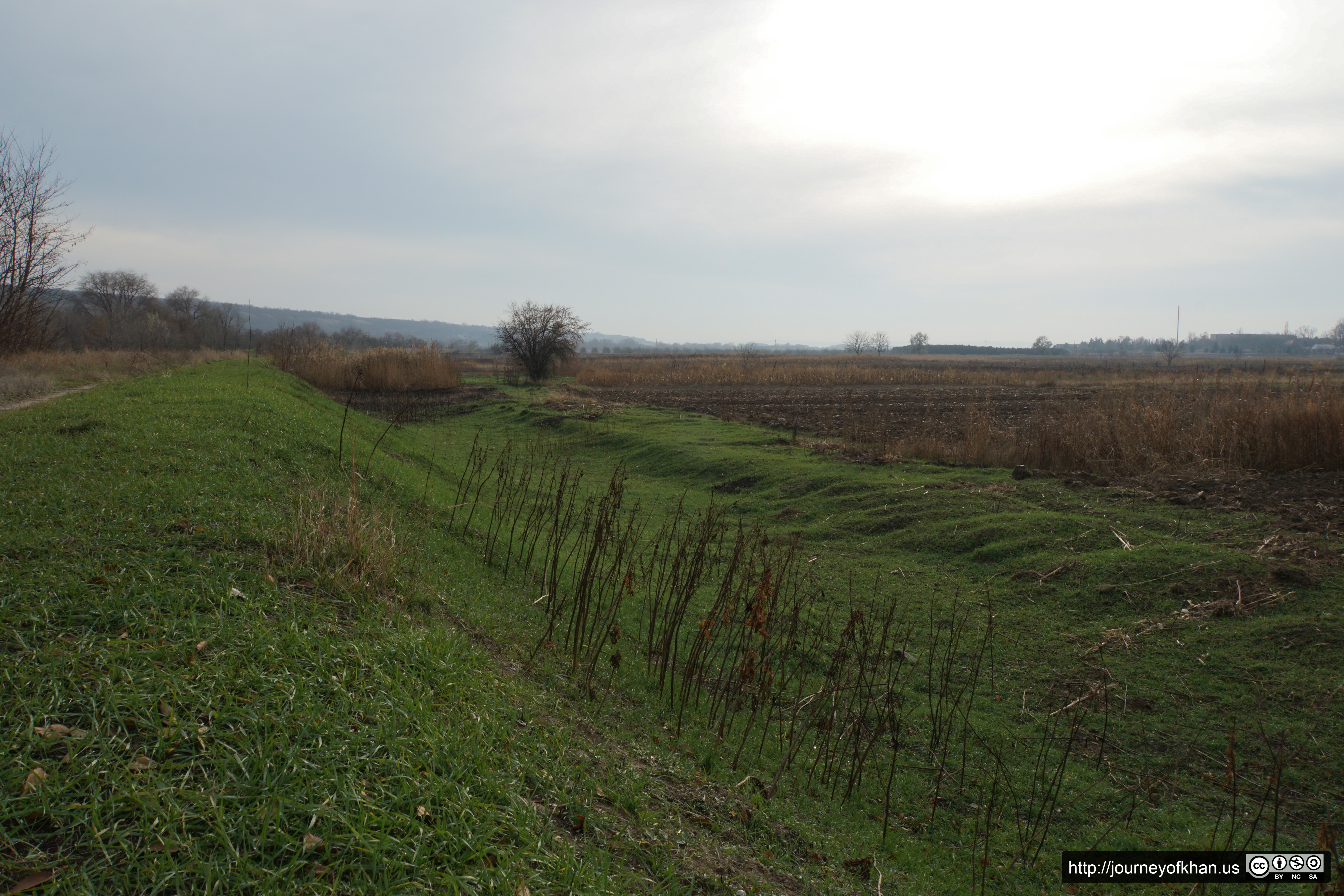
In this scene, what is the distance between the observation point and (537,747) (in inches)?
140

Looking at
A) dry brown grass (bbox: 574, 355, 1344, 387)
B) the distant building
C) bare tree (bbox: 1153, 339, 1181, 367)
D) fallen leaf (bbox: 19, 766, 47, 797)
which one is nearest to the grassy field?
fallen leaf (bbox: 19, 766, 47, 797)

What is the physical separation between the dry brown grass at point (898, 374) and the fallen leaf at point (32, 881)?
2522cm

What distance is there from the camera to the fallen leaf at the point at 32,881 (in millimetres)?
2004

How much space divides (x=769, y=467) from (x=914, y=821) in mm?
10207

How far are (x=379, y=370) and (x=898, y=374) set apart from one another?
128ft

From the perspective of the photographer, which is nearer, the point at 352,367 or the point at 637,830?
the point at 637,830

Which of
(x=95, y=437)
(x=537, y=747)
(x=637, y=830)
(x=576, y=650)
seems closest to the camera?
(x=637, y=830)

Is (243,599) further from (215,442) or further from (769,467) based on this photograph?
(769,467)

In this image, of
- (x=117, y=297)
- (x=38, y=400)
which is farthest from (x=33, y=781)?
(x=117, y=297)

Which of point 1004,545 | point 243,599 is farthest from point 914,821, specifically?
point 1004,545

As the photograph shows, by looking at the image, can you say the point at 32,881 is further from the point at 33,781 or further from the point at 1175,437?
the point at 1175,437

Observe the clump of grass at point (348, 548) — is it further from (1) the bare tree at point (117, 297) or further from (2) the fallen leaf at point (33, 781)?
(1) the bare tree at point (117, 297)

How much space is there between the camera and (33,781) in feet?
7.62

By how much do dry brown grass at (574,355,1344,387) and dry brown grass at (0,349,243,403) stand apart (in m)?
21.1
